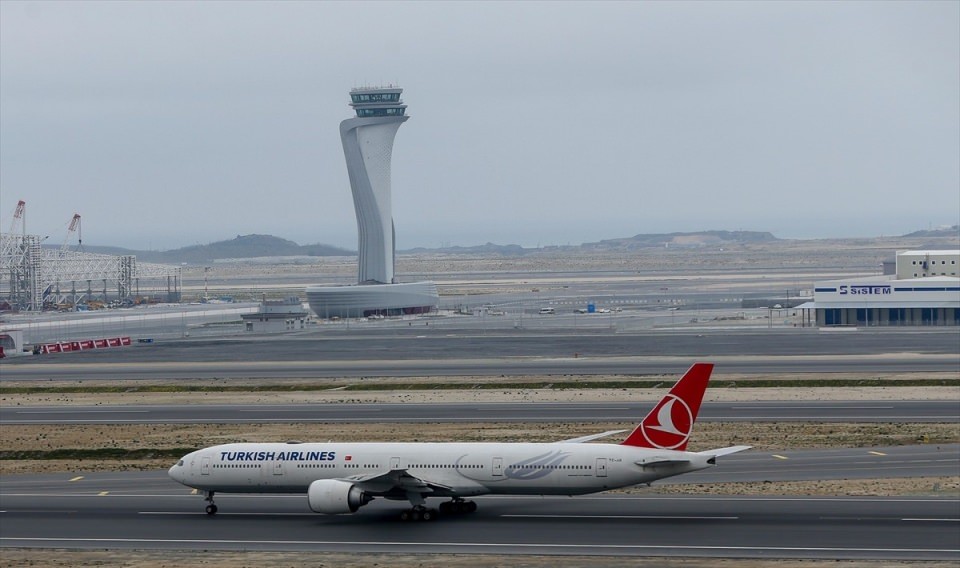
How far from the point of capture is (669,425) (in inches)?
1818

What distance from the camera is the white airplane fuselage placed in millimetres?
45844

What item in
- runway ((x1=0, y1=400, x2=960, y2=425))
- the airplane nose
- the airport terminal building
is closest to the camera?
the airplane nose

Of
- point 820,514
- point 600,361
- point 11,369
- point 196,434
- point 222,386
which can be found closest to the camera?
point 820,514

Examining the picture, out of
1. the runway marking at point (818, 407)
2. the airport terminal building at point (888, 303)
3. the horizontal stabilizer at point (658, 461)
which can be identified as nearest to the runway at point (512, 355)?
the airport terminal building at point (888, 303)

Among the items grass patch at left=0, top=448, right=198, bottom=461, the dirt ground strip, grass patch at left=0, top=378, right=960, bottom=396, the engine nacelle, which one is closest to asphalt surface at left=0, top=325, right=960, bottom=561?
the engine nacelle

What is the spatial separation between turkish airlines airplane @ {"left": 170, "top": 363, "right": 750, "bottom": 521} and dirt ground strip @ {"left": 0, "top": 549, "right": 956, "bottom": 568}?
17.3 feet

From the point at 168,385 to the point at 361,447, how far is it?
47897 millimetres

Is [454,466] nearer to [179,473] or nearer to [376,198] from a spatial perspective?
[179,473]

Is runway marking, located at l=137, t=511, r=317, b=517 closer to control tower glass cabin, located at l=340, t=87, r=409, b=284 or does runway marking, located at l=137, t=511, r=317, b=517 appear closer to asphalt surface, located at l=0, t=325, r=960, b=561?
asphalt surface, located at l=0, t=325, r=960, b=561

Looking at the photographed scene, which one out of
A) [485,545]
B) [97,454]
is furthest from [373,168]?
[485,545]

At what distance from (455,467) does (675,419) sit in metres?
8.45

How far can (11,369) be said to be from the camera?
364 feet

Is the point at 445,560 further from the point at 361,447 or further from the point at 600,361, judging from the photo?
the point at 600,361

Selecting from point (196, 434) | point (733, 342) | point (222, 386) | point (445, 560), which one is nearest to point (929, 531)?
point (445, 560)
